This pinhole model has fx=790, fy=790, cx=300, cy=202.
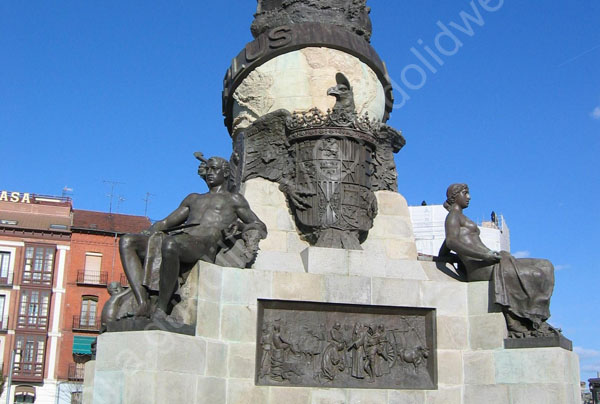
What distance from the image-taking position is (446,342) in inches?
502

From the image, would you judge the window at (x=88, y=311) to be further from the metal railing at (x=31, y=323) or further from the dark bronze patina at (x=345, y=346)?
the dark bronze patina at (x=345, y=346)

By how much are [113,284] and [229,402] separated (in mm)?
3339

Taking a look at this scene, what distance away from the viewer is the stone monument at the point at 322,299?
11.6 m

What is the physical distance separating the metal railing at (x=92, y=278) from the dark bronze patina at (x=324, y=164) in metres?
35.6

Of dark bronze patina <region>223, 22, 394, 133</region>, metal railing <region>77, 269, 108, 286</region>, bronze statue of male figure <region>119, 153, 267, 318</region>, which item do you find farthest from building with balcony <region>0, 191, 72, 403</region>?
bronze statue of male figure <region>119, 153, 267, 318</region>

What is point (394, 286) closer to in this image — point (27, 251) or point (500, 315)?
point (500, 315)

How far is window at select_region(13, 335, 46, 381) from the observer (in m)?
44.6

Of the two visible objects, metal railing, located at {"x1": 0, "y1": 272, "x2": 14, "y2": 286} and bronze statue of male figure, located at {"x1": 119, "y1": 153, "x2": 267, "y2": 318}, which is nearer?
bronze statue of male figure, located at {"x1": 119, "y1": 153, "x2": 267, "y2": 318}

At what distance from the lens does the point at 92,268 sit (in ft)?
160

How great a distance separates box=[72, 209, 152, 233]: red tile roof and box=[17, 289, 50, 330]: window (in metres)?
5.24

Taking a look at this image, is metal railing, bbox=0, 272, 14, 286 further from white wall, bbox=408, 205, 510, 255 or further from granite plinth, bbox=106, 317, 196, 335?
granite plinth, bbox=106, 317, 196, 335

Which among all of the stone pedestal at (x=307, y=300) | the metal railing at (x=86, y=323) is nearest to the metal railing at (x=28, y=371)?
the metal railing at (x=86, y=323)

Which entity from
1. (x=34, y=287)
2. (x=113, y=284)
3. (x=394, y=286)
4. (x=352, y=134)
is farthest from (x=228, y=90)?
(x=34, y=287)

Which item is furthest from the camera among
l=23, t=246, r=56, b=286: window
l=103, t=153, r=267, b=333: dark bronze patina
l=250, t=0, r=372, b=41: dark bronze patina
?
l=23, t=246, r=56, b=286: window
